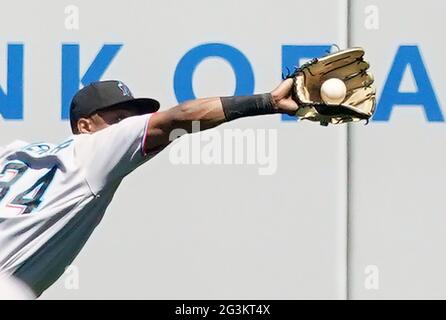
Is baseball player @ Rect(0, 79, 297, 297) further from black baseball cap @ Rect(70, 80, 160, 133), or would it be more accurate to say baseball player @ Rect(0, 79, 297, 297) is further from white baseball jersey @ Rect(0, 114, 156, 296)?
black baseball cap @ Rect(70, 80, 160, 133)

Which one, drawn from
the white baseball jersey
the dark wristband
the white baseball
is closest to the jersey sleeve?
the white baseball jersey

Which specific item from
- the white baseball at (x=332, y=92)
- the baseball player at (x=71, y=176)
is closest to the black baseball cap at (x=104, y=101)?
the baseball player at (x=71, y=176)

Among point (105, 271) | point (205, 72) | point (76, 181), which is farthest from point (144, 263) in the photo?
point (76, 181)

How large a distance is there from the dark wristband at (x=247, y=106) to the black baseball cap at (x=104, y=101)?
0.44 m

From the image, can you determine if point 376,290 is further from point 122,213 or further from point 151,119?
point 151,119

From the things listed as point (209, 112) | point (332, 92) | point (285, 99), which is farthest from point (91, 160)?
point (332, 92)

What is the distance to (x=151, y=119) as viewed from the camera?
8.28 ft

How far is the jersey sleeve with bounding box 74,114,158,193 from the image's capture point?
254cm

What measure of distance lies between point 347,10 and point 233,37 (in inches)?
13.5

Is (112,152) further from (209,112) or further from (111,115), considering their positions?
(111,115)

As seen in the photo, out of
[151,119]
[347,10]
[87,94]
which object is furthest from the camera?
[347,10]

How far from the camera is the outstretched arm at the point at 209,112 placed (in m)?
2.49

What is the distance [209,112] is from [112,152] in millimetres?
237

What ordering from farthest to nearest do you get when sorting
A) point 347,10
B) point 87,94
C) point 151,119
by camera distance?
point 347,10, point 87,94, point 151,119
